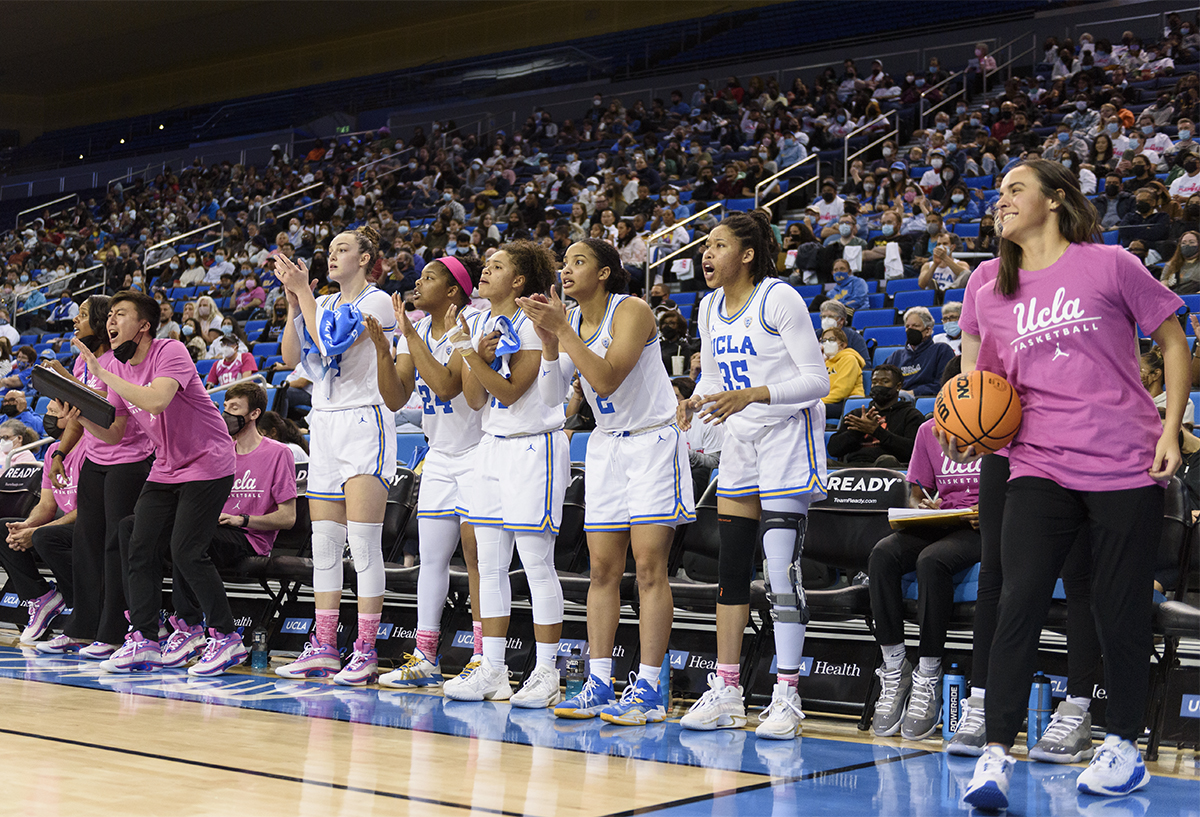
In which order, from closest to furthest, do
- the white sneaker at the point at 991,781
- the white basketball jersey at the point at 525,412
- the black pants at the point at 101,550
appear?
the white sneaker at the point at 991,781 < the white basketball jersey at the point at 525,412 < the black pants at the point at 101,550

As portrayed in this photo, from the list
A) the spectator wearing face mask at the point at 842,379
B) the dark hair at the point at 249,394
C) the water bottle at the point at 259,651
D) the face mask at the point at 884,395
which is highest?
the spectator wearing face mask at the point at 842,379

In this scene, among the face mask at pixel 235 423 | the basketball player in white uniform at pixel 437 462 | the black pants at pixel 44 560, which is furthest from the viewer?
the black pants at pixel 44 560

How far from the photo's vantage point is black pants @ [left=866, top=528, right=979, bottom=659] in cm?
416

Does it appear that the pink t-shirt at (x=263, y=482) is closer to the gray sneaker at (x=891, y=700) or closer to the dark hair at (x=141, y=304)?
the dark hair at (x=141, y=304)

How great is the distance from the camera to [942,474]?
4.62 m

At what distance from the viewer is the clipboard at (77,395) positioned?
5.30 meters

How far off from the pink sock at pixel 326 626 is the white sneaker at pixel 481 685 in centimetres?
79

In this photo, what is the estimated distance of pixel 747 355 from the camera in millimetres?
4277

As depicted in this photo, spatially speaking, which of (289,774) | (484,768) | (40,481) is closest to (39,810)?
(289,774)

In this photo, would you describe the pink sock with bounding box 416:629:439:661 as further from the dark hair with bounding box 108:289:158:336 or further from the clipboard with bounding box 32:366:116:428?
the dark hair with bounding box 108:289:158:336

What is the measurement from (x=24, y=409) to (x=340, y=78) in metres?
17.5

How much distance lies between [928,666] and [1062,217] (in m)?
1.76

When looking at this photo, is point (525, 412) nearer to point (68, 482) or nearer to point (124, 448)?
point (124, 448)

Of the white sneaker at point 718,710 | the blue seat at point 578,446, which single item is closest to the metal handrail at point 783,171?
the blue seat at point 578,446
